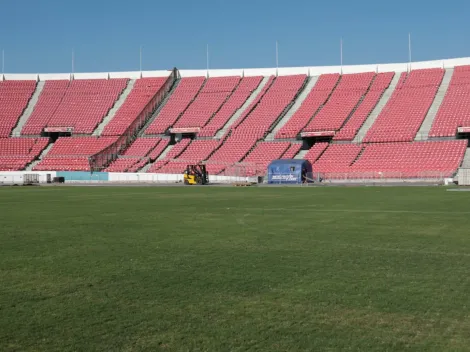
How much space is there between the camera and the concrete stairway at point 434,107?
68812 millimetres

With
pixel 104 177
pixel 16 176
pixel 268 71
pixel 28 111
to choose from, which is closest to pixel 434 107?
pixel 268 71

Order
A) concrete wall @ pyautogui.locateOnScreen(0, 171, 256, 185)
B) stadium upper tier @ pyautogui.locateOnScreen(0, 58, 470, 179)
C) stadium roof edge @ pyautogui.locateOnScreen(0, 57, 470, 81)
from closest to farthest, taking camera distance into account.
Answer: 1. concrete wall @ pyautogui.locateOnScreen(0, 171, 256, 185)
2. stadium upper tier @ pyautogui.locateOnScreen(0, 58, 470, 179)
3. stadium roof edge @ pyautogui.locateOnScreen(0, 57, 470, 81)

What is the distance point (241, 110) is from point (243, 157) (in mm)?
12292

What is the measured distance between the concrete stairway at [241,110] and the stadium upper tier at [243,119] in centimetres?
15

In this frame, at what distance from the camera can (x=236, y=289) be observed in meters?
8.67

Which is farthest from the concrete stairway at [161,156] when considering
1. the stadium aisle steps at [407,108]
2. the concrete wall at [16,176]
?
the stadium aisle steps at [407,108]

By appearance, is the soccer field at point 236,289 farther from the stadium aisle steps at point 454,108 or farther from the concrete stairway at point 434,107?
the concrete stairway at point 434,107

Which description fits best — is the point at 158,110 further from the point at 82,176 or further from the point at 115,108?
the point at 82,176

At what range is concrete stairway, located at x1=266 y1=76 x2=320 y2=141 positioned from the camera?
77.2 m

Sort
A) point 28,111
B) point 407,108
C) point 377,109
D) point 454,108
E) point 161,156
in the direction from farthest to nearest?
point 28,111 < point 161,156 < point 377,109 < point 407,108 < point 454,108

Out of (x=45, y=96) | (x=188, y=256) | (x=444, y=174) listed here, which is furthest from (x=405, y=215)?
(x=45, y=96)

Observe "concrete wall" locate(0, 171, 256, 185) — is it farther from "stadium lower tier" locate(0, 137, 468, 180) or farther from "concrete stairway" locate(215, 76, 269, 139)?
"concrete stairway" locate(215, 76, 269, 139)

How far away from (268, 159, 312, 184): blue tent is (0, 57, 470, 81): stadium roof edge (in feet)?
90.1

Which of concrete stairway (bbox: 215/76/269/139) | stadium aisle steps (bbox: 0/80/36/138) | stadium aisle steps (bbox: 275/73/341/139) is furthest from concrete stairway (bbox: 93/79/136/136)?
stadium aisle steps (bbox: 275/73/341/139)
